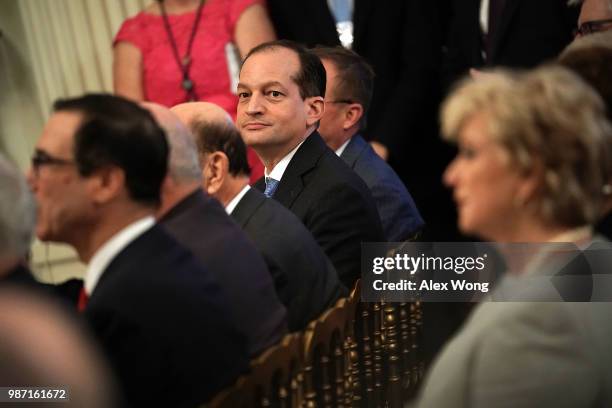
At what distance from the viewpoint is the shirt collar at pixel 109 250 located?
90.4 inches

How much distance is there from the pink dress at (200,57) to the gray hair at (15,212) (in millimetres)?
2114

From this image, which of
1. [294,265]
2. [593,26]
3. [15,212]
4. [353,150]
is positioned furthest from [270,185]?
[15,212]

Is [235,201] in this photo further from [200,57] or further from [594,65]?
[200,57]

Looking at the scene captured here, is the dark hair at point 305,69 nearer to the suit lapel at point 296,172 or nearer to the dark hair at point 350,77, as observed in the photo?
the suit lapel at point 296,172

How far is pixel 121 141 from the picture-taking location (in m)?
2.33

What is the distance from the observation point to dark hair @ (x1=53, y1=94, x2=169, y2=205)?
2.33 meters

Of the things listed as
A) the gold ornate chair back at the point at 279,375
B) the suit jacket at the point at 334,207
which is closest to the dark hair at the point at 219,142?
the suit jacket at the point at 334,207

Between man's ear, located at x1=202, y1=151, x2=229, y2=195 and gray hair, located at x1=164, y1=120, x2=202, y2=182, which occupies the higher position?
gray hair, located at x1=164, y1=120, x2=202, y2=182

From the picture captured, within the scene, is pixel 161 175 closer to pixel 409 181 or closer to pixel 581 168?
pixel 581 168

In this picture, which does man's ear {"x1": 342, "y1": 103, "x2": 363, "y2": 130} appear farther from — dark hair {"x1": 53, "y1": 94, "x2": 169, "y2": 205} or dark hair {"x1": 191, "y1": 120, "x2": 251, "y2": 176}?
dark hair {"x1": 53, "y1": 94, "x2": 169, "y2": 205}

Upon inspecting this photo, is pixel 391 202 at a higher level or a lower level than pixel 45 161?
lower

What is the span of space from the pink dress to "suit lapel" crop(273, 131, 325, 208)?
0.84 meters

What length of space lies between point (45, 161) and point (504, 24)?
7.72 ft

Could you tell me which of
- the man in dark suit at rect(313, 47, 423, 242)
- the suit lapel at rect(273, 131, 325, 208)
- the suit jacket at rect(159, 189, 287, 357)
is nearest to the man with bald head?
the suit jacket at rect(159, 189, 287, 357)
